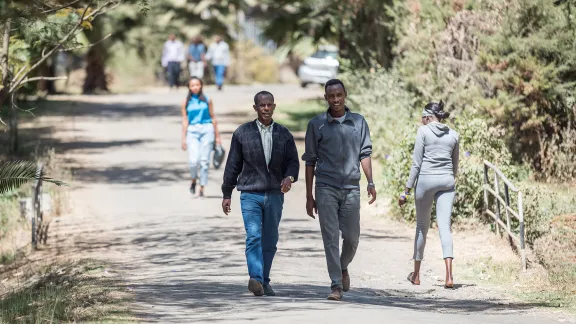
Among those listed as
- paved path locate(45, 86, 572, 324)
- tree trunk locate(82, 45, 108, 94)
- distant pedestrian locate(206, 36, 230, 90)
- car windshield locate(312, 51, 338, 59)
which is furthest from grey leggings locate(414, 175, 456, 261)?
car windshield locate(312, 51, 338, 59)

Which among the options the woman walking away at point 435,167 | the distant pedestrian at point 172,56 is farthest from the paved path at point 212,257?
the distant pedestrian at point 172,56

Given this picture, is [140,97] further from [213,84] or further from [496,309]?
[496,309]

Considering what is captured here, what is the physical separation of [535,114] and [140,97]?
72.1 ft

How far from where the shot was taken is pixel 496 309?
10.3 m

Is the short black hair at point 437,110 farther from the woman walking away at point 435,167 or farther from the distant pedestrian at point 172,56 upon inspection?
the distant pedestrian at point 172,56

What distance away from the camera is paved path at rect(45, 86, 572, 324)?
886 cm

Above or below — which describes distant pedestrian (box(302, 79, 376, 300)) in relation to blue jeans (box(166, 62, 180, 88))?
below

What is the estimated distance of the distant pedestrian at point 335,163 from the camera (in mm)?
9414

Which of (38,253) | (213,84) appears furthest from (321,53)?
(38,253)

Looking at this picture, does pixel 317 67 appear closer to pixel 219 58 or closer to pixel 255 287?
pixel 219 58

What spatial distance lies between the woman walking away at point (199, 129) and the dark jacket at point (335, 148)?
694 cm

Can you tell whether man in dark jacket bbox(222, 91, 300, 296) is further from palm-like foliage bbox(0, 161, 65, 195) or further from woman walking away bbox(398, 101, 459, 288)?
palm-like foliage bbox(0, 161, 65, 195)

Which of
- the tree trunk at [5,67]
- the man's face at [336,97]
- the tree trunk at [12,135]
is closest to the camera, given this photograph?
the man's face at [336,97]

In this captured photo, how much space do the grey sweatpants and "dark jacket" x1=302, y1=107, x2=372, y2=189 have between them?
0.08 meters
